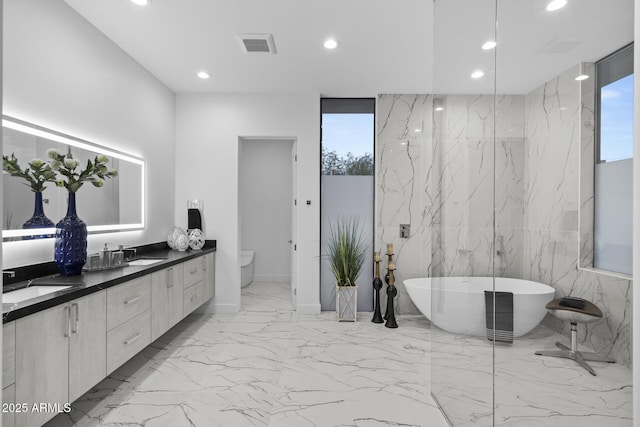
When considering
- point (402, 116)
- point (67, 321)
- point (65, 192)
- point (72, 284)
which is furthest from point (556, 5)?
point (402, 116)

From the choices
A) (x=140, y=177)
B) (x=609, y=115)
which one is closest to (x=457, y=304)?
(x=609, y=115)

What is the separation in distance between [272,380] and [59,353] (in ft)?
4.47

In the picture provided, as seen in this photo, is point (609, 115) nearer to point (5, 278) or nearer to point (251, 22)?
point (251, 22)

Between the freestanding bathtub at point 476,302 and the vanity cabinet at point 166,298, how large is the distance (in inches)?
84.4

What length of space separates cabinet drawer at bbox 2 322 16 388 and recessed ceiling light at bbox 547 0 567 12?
2275 millimetres

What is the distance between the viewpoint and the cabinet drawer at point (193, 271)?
342 centimetres

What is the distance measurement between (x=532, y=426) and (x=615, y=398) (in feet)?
1.14

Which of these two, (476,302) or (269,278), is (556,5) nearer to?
(476,302)

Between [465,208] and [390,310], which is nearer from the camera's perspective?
[465,208]

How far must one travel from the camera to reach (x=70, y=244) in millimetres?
2229

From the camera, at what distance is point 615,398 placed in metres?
0.81

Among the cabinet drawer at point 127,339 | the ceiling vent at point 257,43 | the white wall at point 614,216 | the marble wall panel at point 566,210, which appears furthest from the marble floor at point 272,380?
the ceiling vent at point 257,43

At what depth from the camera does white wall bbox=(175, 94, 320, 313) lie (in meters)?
4.25

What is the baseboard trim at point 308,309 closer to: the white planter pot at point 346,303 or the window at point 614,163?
the white planter pot at point 346,303
